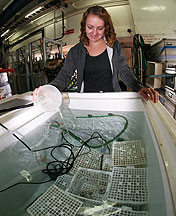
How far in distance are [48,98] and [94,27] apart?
2.15ft

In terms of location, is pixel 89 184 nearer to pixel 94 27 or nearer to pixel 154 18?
pixel 94 27

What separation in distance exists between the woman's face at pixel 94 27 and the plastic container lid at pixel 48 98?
0.57m

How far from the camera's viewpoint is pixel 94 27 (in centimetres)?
109

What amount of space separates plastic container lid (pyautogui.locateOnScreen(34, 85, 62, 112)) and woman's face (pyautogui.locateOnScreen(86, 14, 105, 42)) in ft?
1.88

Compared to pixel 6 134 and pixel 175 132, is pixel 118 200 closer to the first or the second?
pixel 175 132

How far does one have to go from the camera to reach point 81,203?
57 cm

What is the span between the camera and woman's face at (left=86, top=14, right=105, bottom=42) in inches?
41.9

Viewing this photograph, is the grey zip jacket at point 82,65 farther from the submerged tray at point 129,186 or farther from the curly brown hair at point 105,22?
the submerged tray at point 129,186

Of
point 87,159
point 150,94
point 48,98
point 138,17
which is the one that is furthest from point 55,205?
point 138,17

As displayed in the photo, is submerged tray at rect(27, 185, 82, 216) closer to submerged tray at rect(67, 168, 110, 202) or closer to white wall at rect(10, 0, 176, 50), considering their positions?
submerged tray at rect(67, 168, 110, 202)

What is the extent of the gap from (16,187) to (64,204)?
0.25 metres

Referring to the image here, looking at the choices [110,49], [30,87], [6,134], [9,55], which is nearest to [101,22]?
[110,49]

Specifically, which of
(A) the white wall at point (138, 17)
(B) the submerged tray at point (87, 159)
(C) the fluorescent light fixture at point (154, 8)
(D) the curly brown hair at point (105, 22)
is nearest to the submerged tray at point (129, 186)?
(B) the submerged tray at point (87, 159)

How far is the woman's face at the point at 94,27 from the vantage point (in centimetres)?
107
